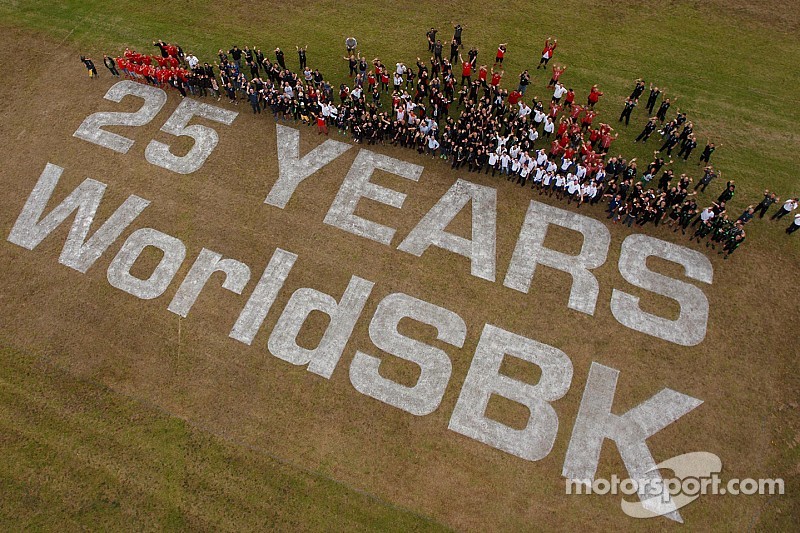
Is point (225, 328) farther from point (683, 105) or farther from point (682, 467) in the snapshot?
point (683, 105)

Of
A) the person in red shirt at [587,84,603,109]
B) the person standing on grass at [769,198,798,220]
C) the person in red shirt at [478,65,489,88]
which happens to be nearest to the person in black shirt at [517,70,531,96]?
the person in red shirt at [478,65,489,88]

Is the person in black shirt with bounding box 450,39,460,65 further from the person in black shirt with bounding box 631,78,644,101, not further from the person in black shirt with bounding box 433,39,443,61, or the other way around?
the person in black shirt with bounding box 631,78,644,101

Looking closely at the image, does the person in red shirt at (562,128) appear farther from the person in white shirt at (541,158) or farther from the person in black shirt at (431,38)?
the person in black shirt at (431,38)

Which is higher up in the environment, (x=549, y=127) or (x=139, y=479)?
(x=549, y=127)

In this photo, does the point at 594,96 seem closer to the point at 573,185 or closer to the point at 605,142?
the point at 605,142

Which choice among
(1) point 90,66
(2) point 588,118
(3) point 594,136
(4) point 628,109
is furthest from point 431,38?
(1) point 90,66

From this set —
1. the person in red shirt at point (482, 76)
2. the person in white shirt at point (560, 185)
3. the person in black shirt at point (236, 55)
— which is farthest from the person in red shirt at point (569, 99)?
the person in black shirt at point (236, 55)
